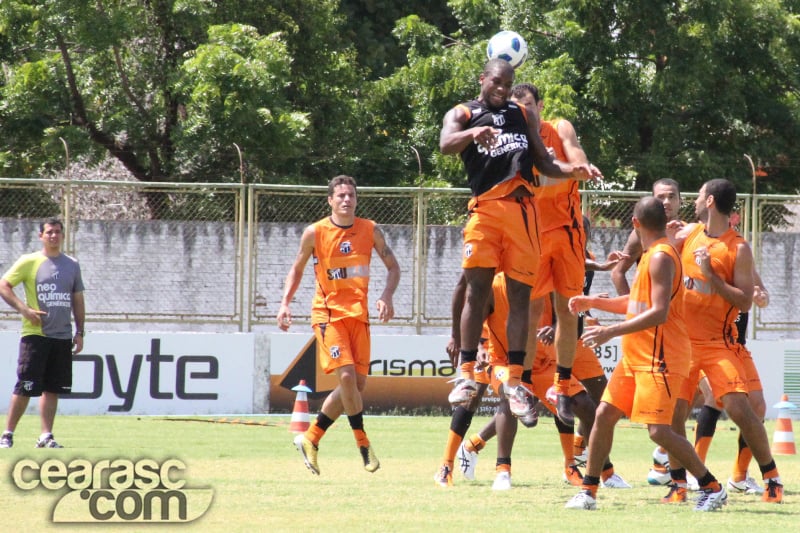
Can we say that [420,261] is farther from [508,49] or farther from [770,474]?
[770,474]

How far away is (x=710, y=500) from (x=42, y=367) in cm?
770

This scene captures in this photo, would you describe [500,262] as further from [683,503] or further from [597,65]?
[597,65]

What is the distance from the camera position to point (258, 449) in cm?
1302

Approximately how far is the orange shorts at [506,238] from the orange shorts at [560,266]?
72 centimetres

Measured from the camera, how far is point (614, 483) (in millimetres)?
9992

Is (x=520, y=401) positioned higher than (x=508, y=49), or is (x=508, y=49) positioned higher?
(x=508, y=49)

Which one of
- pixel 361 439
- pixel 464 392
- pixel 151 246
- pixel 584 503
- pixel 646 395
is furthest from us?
pixel 151 246

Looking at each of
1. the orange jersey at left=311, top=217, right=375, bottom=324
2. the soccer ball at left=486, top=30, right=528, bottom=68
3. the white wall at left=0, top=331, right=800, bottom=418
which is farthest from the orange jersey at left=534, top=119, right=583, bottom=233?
the white wall at left=0, top=331, right=800, bottom=418

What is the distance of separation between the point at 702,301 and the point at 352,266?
10.4 feet

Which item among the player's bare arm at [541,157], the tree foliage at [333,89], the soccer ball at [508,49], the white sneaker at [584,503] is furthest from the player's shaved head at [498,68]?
the tree foliage at [333,89]

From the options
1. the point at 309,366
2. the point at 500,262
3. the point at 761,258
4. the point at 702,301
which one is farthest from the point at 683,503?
the point at 761,258

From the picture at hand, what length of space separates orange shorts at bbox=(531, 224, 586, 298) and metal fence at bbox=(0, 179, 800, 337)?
888cm

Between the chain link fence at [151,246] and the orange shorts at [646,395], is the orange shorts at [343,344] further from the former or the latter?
the chain link fence at [151,246]

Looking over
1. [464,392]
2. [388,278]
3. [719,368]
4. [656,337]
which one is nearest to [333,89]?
[388,278]
